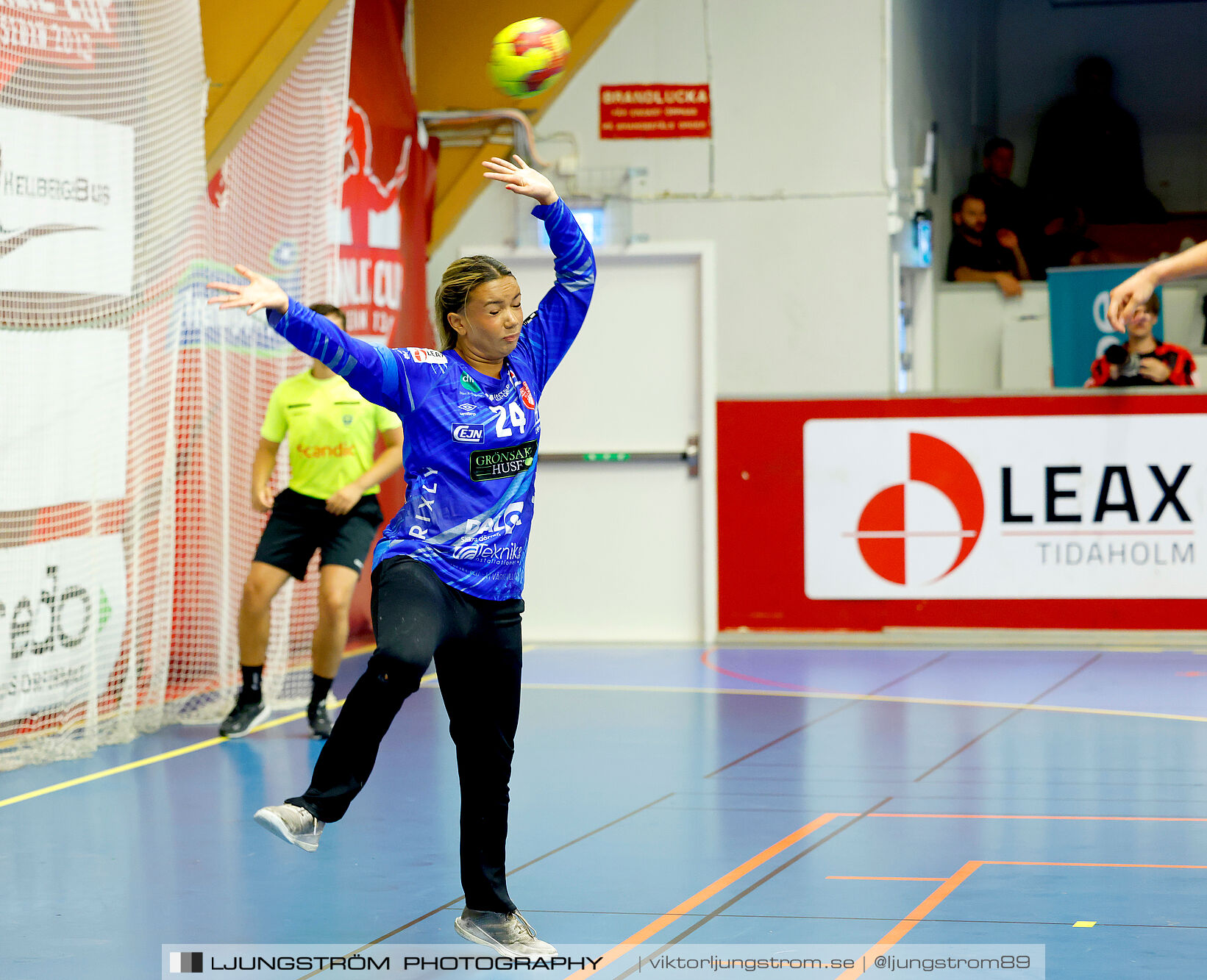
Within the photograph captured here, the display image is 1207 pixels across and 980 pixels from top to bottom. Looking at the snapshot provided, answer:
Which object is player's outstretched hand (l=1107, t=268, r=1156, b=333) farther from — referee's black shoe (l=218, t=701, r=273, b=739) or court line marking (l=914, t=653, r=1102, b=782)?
referee's black shoe (l=218, t=701, r=273, b=739)

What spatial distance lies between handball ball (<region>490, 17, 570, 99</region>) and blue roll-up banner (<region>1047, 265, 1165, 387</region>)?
6193mm

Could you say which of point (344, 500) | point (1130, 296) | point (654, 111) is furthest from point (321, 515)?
point (654, 111)

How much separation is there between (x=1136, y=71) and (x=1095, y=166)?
89.2 inches

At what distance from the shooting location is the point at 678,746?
845 centimetres

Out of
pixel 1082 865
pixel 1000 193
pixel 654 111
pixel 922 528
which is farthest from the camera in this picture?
pixel 1000 193

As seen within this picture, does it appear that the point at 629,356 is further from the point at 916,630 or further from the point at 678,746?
the point at 678,746

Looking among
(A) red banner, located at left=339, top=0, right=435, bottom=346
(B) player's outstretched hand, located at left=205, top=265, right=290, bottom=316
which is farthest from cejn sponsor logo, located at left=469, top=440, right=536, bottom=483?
(A) red banner, located at left=339, top=0, right=435, bottom=346

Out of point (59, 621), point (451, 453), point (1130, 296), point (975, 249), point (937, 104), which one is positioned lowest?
point (59, 621)

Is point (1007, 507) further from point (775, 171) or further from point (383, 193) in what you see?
point (383, 193)

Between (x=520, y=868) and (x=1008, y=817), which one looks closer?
(x=520, y=868)

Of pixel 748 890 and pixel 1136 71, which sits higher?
pixel 1136 71

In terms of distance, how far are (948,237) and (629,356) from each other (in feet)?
17.4

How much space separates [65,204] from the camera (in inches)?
337

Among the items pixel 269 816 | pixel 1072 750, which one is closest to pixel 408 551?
pixel 269 816
